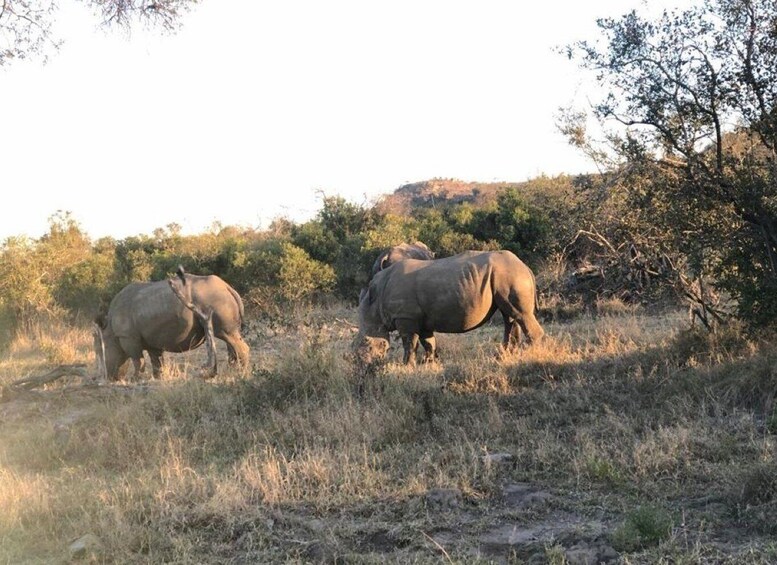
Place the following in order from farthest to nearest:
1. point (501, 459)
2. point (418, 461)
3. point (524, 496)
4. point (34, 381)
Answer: point (34, 381) < point (418, 461) < point (501, 459) < point (524, 496)

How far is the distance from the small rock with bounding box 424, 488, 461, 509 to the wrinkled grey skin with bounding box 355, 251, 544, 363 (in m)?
5.22

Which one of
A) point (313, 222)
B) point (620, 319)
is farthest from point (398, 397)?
point (313, 222)

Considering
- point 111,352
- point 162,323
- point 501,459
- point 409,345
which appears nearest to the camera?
point 501,459

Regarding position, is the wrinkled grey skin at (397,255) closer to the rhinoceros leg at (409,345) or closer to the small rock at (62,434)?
the rhinoceros leg at (409,345)

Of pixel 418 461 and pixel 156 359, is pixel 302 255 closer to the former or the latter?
pixel 156 359

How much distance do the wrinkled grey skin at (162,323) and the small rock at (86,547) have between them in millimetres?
6292

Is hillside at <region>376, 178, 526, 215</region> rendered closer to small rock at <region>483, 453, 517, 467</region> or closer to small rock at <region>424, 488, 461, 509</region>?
small rock at <region>483, 453, 517, 467</region>

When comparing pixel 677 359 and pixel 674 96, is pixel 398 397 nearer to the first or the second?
pixel 677 359

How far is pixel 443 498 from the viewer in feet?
18.0

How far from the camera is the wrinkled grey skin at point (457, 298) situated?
431 inches

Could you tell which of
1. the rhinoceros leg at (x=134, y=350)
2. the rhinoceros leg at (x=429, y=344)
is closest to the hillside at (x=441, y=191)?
the rhinoceros leg at (x=429, y=344)

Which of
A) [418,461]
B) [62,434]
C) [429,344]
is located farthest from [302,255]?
[418,461]

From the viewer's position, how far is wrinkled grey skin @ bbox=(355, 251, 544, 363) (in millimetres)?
10953

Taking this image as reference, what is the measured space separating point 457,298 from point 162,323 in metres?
4.43
